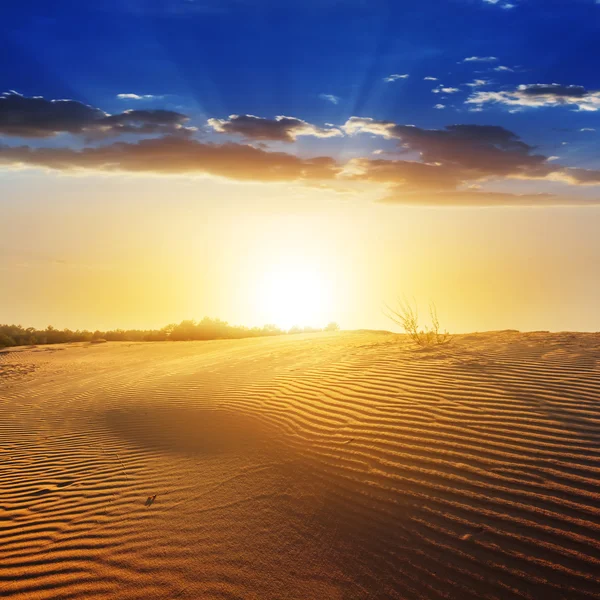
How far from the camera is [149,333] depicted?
28969 millimetres

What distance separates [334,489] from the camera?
5.10 m

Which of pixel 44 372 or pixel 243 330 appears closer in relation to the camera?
pixel 44 372

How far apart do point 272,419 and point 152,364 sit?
378 inches

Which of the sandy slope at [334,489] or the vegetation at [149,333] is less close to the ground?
the vegetation at [149,333]

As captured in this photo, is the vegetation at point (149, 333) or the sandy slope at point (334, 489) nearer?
the sandy slope at point (334, 489)

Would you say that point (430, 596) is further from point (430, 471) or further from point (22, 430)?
point (22, 430)

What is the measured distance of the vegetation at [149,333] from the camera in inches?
1117

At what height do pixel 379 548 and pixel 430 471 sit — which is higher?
pixel 430 471

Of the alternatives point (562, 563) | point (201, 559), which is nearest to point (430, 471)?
point (562, 563)

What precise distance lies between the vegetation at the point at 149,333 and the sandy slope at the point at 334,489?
60.7ft

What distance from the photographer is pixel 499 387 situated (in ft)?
23.6

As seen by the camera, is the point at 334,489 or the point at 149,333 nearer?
the point at 334,489

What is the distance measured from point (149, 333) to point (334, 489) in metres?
25.4

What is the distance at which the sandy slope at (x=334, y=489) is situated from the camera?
3.77m
